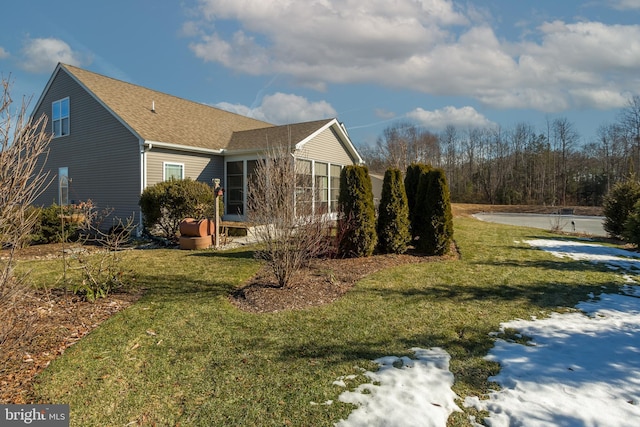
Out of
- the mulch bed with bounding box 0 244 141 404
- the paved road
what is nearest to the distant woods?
the paved road

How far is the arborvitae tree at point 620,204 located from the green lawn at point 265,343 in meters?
7.95

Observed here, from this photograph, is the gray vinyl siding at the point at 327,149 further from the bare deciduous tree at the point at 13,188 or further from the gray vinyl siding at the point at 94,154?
the bare deciduous tree at the point at 13,188

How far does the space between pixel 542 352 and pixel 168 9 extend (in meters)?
11.3

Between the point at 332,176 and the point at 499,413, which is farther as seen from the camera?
the point at 332,176

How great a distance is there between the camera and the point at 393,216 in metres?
8.05

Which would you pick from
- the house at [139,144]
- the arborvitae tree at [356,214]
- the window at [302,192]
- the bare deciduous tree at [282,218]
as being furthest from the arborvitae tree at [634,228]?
the bare deciduous tree at [282,218]

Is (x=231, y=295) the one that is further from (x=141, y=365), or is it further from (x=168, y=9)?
(x=168, y=9)

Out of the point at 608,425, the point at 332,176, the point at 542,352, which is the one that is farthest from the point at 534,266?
the point at 332,176

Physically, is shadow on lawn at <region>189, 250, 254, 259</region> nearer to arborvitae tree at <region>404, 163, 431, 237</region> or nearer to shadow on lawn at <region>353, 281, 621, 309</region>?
shadow on lawn at <region>353, 281, 621, 309</region>

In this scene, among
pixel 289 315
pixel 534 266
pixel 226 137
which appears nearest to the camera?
pixel 289 315

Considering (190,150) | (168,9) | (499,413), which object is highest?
(168,9)

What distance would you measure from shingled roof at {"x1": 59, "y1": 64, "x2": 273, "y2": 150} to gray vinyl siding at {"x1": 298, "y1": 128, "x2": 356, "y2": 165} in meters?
3.87

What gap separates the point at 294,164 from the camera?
18.9 ft

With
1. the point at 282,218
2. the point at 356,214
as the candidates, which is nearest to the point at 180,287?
the point at 282,218
